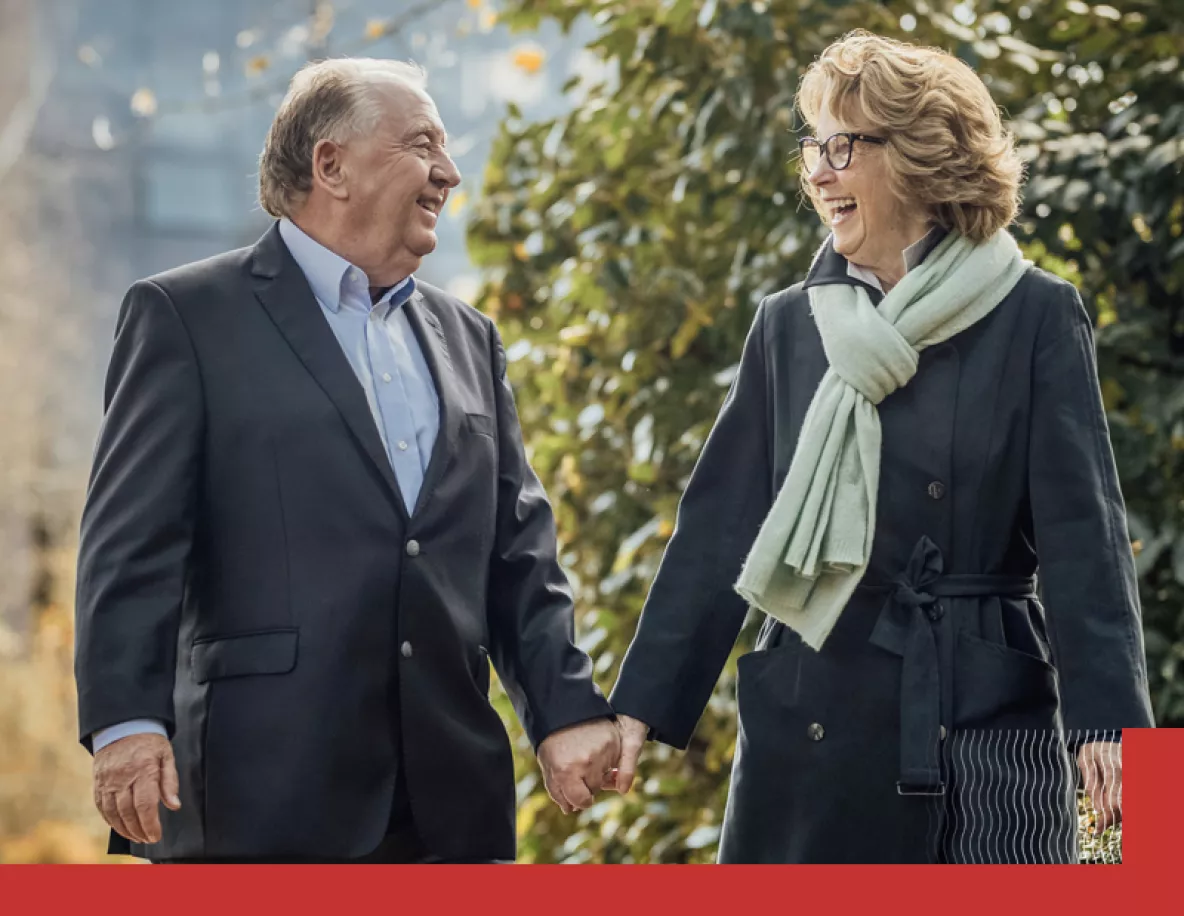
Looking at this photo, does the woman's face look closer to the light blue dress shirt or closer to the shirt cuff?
the light blue dress shirt

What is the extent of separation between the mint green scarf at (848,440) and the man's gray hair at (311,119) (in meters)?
0.78

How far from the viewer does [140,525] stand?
275 cm

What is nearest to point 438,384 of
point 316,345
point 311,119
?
point 316,345

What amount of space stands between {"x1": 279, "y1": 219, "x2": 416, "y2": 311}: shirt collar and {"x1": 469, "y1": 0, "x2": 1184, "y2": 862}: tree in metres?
1.50

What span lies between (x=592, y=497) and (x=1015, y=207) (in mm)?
2230

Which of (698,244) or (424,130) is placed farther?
(698,244)

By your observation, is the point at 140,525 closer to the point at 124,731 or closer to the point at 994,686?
the point at 124,731

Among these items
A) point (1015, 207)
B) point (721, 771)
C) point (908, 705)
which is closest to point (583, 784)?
point (908, 705)

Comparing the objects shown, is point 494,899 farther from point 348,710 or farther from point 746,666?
point 746,666

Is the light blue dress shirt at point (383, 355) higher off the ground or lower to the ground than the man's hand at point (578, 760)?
higher

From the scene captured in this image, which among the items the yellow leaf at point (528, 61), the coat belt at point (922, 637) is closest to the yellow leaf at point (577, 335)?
the yellow leaf at point (528, 61)

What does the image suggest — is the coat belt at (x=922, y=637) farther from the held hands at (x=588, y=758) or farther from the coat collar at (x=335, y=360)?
the coat collar at (x=335, y=360)

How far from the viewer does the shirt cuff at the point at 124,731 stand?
107 inches

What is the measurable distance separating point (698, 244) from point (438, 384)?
1910 mm
